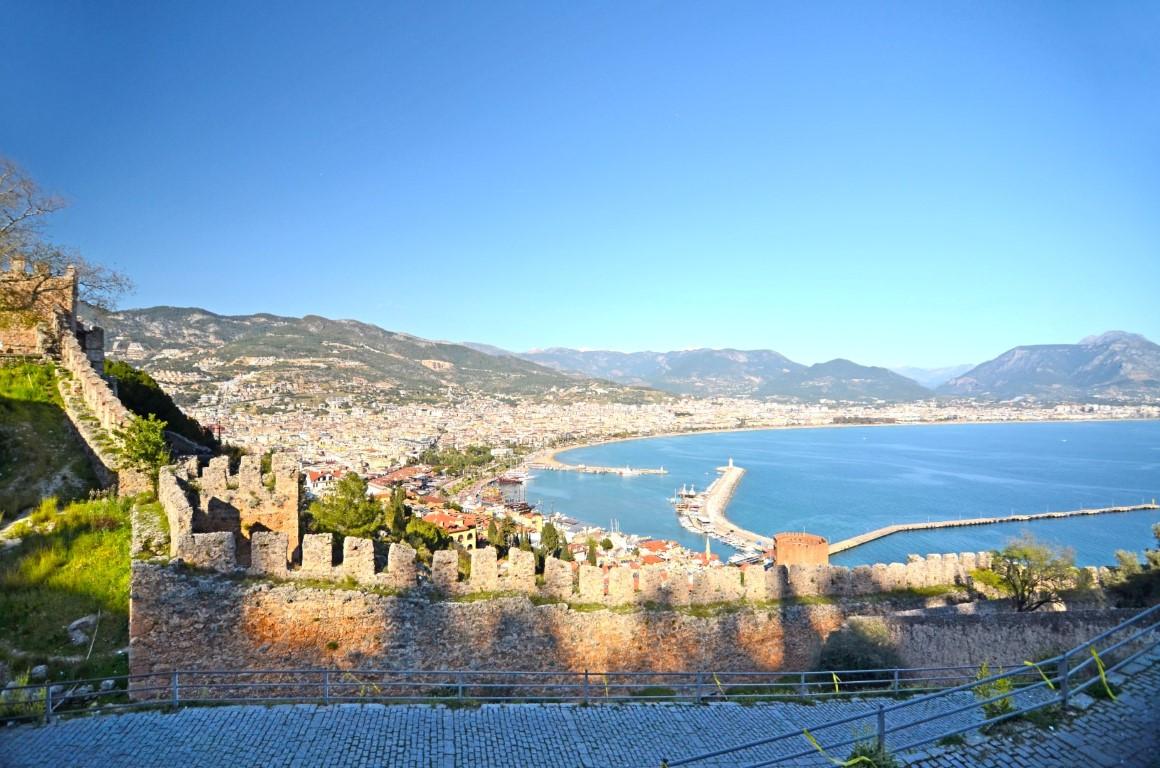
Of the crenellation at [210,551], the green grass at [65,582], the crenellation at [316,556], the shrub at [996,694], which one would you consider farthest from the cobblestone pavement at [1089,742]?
the green grass at [65,582]

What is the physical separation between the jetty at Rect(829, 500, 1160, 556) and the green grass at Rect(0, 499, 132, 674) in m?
54.2

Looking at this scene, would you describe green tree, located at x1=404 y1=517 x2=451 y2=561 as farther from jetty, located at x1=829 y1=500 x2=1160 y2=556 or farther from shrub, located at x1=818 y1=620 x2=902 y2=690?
jetty, located at x1=829 y1=500 x2=1160 y2=556

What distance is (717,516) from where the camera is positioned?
67.9 meters

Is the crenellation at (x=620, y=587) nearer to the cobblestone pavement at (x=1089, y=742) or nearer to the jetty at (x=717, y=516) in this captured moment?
the cobblestone pavement at (x=1089, y=742)

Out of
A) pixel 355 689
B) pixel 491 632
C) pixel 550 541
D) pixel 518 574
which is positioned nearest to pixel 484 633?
pixel 491 632

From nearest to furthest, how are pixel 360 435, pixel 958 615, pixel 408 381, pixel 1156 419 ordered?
pixel 958 615, pixel 360 435, pixel 408 381, pixel 1156 419

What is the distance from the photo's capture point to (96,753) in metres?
5.24

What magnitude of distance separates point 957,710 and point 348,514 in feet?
45.0

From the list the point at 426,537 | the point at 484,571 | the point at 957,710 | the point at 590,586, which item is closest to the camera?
the point at 957,710

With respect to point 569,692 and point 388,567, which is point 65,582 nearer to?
point 388,567

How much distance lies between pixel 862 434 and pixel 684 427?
4698 cm

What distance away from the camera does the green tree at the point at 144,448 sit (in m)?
10.1

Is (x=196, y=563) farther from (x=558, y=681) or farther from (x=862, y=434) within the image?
(x=862, y=434)

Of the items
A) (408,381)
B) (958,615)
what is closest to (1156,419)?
(408,381)
